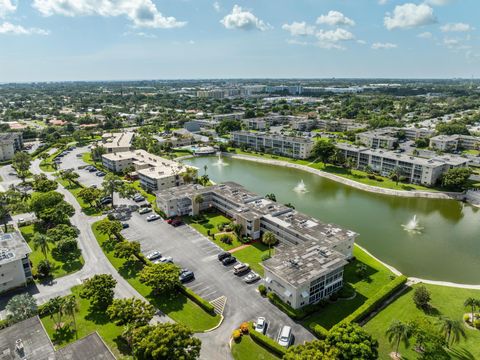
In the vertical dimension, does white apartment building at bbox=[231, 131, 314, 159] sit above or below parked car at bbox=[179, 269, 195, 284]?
above

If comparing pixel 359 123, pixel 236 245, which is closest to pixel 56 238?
pixel 236 245

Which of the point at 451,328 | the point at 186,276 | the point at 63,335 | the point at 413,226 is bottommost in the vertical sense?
the point at 413,226

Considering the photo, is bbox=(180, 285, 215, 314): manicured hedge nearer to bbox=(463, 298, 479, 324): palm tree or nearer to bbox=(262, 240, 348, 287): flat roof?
bbox=(262, 240, 348, 287): flat roof

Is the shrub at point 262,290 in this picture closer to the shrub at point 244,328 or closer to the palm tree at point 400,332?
the shrub at point 244,328

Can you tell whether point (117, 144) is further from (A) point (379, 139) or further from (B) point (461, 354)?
(B) point (461, 354)

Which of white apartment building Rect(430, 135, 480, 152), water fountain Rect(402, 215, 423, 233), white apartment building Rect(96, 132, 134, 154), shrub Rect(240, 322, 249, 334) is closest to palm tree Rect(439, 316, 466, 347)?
shrub Rect(240, 322, 249, 334)

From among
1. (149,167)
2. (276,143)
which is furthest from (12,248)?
(276,143)

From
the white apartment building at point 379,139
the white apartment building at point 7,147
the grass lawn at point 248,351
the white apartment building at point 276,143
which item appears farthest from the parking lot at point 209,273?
the white apartment building at point 379,139
